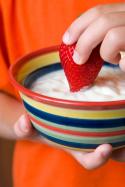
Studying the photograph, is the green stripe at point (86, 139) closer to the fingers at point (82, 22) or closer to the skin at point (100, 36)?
the skin at point (100, 36)

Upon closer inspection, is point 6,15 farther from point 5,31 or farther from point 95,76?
point 95,76

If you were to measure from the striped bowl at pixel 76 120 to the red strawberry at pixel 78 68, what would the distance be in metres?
0.07

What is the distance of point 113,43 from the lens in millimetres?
449

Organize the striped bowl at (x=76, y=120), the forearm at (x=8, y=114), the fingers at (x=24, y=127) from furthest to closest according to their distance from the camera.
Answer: the forearm at (x=8, y=114) < the fingers at (x=24, y=127) < the striped bowl at (x=76, y=120)

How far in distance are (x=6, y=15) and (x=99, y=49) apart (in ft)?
0.84

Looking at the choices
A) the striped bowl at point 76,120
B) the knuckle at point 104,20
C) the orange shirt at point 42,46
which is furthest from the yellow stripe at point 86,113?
the orange shirt at point 42,46

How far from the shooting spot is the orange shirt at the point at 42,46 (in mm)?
657

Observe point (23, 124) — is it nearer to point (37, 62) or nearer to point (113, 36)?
point (37, 62)

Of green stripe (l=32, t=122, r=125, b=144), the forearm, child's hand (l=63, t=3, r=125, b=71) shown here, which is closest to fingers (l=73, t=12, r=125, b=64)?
child's hand (l=63, t=3, r=125, b=71)

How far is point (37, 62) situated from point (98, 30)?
158 mm

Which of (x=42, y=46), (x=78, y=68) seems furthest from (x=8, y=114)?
(x=78, y=68)

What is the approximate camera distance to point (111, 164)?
0.66 m

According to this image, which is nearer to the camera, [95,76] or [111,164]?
[95,76]

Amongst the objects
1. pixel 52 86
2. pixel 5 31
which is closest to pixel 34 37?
pixel 5 31
